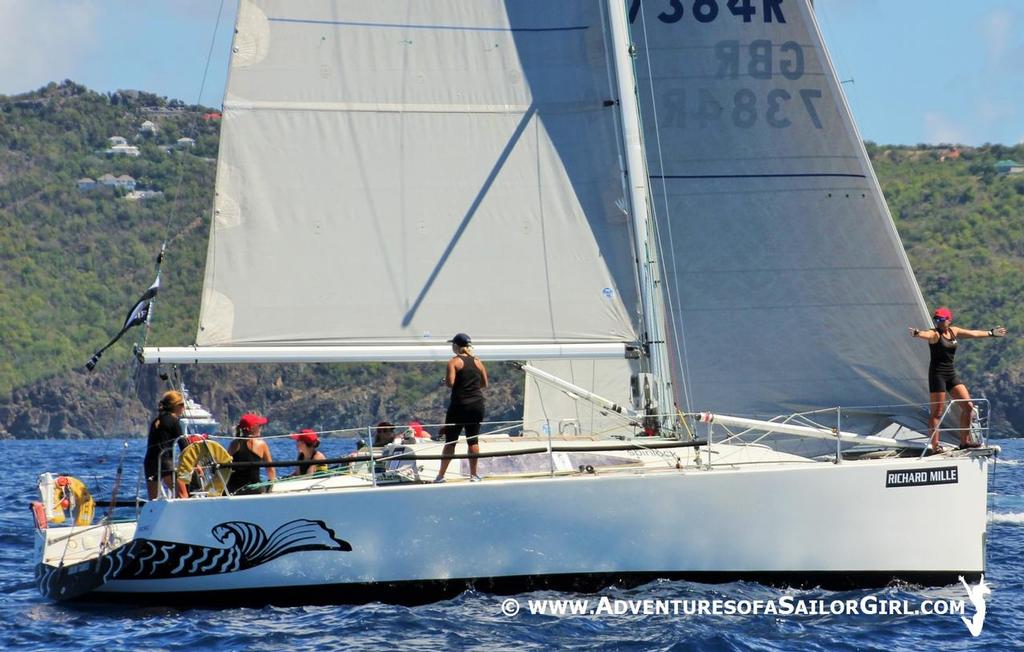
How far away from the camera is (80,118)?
389 ft

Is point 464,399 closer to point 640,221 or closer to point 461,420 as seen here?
point 461,420

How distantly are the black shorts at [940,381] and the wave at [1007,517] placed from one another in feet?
21.7

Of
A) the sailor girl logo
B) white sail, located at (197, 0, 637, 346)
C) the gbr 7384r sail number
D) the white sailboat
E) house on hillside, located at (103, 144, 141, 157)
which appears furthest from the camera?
house on hillside, located at (103, 144, 141, 157)

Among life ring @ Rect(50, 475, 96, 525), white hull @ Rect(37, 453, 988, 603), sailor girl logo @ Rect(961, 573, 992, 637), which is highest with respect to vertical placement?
life ring @ Rect(50, 475, 96, 525)

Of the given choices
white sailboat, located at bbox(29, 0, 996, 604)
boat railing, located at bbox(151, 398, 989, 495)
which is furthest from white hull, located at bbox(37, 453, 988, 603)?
boat railing, located at bbox(151, 398, 989, 495)

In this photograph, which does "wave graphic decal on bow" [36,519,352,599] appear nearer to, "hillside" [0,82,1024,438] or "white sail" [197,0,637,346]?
"white sail" [197,0,637,346]

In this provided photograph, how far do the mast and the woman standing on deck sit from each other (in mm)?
1619

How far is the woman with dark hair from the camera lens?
1180 cm

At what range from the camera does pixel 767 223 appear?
44.1 feet

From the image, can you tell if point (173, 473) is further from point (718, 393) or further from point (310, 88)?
point (718, 393)

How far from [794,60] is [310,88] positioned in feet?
14.0

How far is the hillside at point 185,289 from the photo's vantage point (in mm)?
77625

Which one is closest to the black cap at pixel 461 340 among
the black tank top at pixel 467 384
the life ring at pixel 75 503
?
the black tank top at pixel 467 384

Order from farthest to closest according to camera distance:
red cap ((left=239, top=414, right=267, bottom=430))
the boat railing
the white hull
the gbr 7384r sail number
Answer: the gbr 7384r sail number → red cap ((left=239, top=414, right=267, bottom=430)) → the boat railing → the white hull
